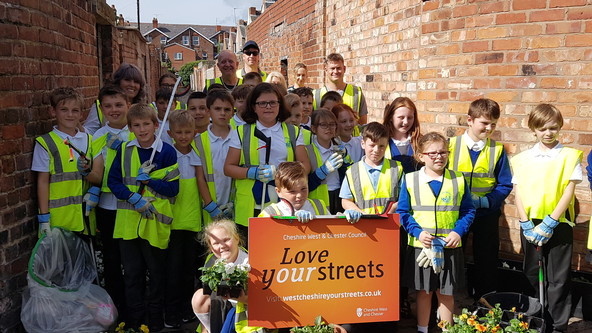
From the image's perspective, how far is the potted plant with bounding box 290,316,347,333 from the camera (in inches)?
130

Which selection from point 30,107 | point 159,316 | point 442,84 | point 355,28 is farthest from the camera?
point 355,28

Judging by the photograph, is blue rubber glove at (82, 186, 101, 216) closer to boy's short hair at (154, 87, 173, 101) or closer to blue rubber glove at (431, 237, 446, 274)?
boy's short hair at (154, 87, 173, 101)

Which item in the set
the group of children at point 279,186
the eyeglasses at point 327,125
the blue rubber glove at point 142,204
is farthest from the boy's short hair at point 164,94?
the eyeglasses at point 327,125

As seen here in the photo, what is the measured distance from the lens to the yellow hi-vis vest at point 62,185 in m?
4.00

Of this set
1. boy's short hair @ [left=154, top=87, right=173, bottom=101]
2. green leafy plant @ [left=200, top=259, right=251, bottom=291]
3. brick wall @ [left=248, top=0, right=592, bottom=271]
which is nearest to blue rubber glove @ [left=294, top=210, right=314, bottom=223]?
green leafy plant @ [left=200, top=259, right=251, bottom=291]

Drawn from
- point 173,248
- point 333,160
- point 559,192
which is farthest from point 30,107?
point 559,192

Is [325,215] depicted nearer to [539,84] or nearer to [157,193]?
[157,193]

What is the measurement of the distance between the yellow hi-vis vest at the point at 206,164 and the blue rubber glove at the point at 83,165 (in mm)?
875

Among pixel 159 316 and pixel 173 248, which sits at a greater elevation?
pixel 173 248

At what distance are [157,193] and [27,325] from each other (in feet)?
4.22

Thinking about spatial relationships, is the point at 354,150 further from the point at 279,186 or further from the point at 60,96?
the point at 60,96

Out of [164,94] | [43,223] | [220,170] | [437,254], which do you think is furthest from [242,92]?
[437,254]

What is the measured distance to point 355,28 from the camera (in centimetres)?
775

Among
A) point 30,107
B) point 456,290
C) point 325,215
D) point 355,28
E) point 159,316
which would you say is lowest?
point 159,316
